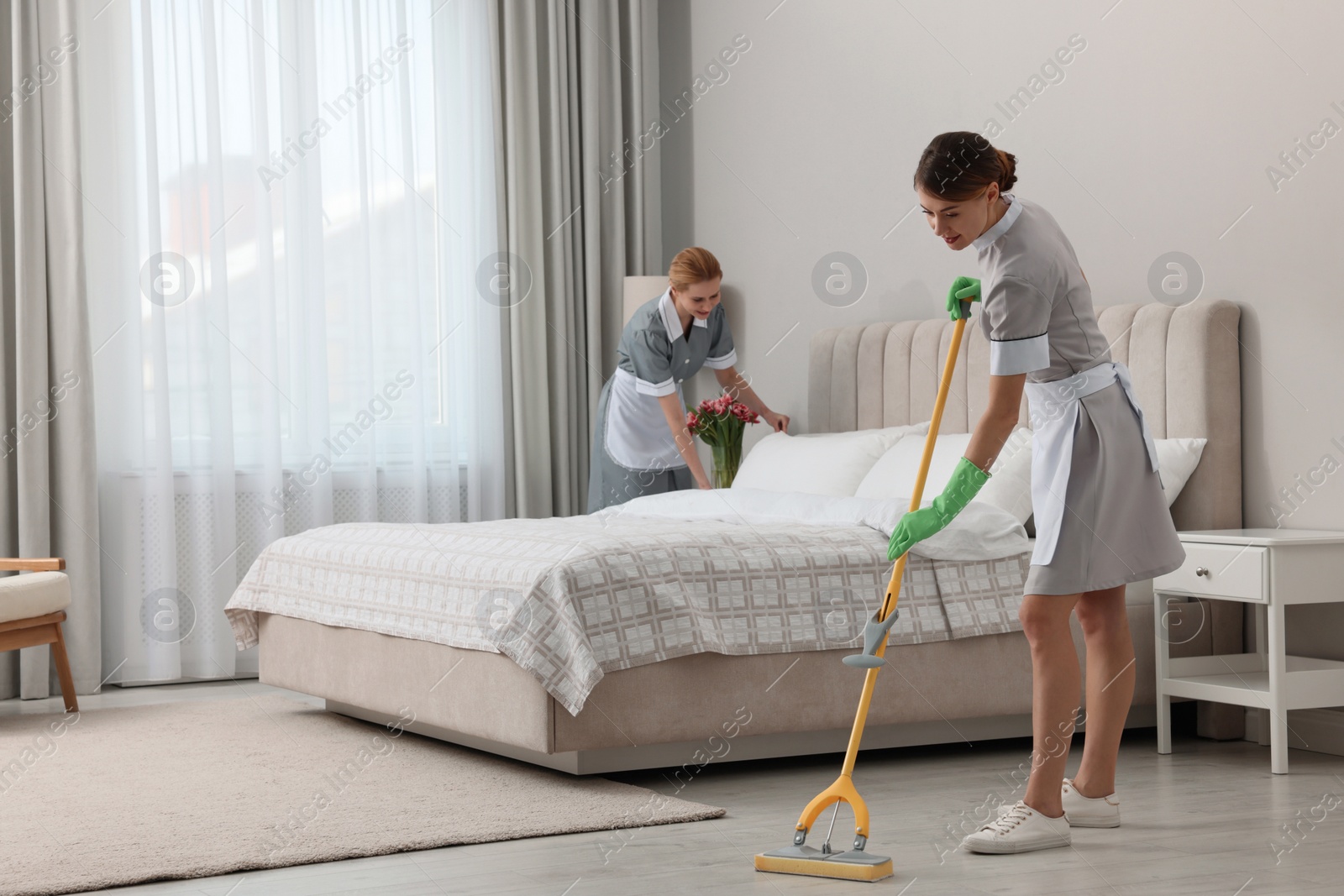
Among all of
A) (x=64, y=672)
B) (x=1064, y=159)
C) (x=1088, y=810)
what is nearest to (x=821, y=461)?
(x=1064, y=159)

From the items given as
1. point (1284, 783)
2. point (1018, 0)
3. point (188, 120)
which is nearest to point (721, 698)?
point (1284, 783)

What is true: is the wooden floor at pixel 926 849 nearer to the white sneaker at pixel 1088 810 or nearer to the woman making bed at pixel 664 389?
the white sneaker at pixel 1088 810

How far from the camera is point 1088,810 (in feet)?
8.96

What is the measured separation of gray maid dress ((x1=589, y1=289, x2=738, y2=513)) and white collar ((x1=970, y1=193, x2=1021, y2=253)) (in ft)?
7.87

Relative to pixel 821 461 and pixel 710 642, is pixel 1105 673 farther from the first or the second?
pixel 821 461

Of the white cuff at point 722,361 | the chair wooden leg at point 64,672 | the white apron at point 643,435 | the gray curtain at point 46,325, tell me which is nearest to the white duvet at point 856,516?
the white apron at point 643,435

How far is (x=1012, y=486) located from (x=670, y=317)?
1.54 metres

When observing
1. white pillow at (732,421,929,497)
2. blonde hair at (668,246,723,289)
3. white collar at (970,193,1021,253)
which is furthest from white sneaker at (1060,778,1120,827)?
blonde hair at (668,246,723,289)

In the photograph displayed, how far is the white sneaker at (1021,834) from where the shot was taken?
8.45ft

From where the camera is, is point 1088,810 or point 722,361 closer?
point 1088,810

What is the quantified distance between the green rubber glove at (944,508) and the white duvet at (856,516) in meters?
0.67

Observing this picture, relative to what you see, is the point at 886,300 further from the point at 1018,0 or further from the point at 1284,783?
the point at 1284,783

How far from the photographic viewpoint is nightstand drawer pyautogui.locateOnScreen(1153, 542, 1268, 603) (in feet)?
10.8

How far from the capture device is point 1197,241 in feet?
12.5
